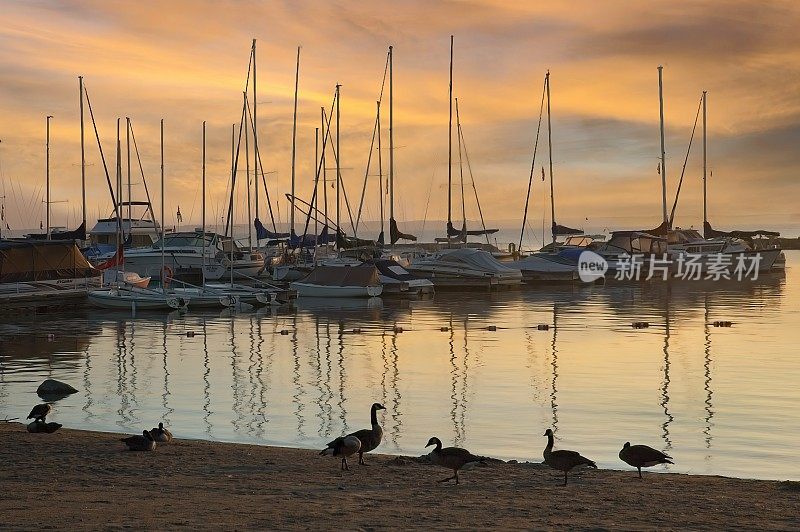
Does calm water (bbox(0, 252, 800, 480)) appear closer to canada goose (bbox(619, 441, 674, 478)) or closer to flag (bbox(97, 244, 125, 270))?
canada goose (bbox(619, 441, 674, 478))

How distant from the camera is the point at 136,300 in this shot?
5194 cm

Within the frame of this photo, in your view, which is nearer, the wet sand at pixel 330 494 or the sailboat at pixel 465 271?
the wet sand at pixel 330 494

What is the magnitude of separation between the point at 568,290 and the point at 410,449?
5317cm

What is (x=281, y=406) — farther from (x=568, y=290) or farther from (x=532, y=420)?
(x=568, y=290)

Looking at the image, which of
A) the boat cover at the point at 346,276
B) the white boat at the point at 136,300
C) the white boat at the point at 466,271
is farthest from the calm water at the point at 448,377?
the white boat at the point at 466,271

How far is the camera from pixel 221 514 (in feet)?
40.1

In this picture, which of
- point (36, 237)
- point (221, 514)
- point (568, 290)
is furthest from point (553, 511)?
point (36, 237)

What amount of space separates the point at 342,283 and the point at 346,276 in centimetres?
65

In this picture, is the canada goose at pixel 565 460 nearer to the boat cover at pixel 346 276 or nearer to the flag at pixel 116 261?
the boat cover at pixel 346 276

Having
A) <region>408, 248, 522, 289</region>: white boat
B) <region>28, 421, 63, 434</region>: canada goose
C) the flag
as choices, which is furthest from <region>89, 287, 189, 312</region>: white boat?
<region>28, 421, 63, 434</region>: canada goose

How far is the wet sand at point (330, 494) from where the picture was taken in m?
12.0

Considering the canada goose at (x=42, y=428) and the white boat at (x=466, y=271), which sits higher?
the white boat at (x=466, y=271)

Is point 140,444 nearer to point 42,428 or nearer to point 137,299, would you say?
point 42,428

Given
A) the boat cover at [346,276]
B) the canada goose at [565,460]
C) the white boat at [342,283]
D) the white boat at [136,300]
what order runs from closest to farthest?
the canada goose at [565,460], the white boat at [136,300], the white boat at [342,283], the boat cover at [346,276]
